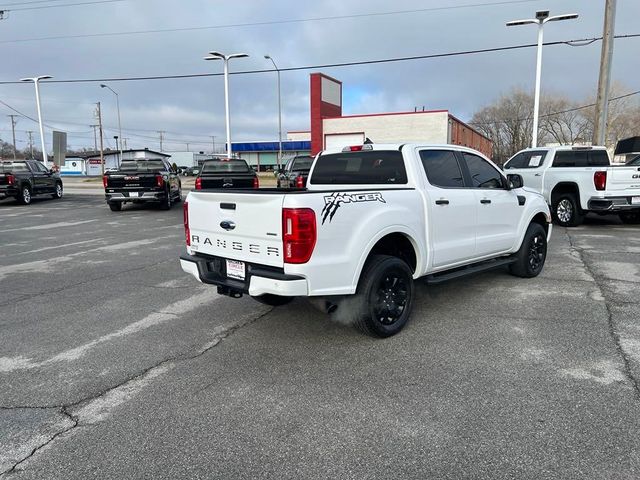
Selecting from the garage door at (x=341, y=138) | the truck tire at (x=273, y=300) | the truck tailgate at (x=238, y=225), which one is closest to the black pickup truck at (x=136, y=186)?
the truck tire at (x=273, y=300)

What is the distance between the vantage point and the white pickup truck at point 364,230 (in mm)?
4023

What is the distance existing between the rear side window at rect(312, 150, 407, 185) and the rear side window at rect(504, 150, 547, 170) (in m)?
9.23

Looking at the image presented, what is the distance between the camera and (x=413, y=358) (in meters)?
4.27

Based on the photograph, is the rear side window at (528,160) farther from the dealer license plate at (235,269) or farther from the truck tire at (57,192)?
the truck tire at (57,192)

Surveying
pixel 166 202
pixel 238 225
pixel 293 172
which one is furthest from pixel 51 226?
pixel 238 225

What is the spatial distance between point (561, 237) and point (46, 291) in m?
10.1

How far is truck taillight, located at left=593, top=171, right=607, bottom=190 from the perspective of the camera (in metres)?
11.5

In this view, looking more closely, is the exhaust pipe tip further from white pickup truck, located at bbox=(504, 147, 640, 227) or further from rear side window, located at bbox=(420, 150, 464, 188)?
white pickup truck, located at bbox=(504, 147, 640, 227)

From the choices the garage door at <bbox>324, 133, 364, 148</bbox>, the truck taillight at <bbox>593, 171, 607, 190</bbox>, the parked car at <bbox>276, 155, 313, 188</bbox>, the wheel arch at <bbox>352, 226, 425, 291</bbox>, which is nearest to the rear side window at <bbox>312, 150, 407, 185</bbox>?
the wheel arch at <bbox>352, 226, 425, 291</bbox>

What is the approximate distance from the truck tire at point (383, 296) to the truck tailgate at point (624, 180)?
9022 millimetres

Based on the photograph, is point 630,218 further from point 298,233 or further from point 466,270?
point 298,233

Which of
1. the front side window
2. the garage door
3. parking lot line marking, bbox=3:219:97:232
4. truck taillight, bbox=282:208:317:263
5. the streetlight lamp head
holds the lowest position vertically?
parking lot line marking, bbox=3:219:97:232

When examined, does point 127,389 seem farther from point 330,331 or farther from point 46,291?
point 46,291

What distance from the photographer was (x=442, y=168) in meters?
5.58
